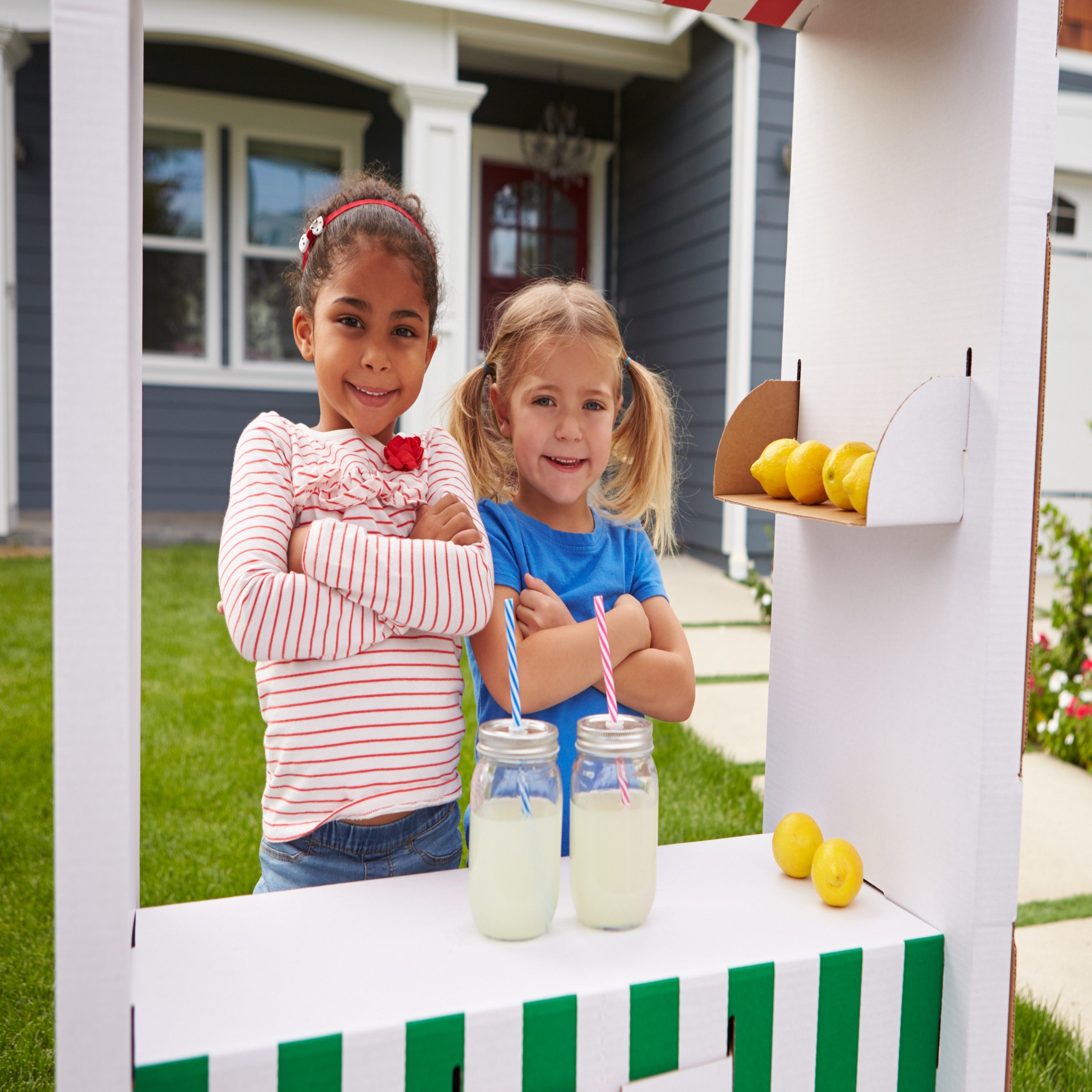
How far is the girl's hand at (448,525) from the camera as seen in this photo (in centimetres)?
116

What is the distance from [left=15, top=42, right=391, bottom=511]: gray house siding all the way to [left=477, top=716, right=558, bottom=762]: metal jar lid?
20.8ft

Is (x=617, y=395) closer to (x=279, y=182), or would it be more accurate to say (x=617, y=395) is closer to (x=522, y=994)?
(x=522, y=994)

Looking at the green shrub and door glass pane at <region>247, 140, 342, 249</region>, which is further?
door glass pane at <region>247, 140, 342, 249</region>

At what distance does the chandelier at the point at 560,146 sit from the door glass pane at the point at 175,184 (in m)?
2.42

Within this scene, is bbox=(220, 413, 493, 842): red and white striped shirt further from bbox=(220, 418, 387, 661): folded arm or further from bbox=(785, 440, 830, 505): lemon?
bbox=(785, 440, 830, 505): lemon

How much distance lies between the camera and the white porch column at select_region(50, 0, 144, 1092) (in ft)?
2.51

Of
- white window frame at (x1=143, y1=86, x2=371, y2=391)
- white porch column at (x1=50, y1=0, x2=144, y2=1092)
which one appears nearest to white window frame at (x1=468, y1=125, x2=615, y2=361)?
white window frame at (x1=143, y1=86, x2=371, y2=391)

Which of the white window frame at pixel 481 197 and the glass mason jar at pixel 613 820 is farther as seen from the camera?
the white window frame at pixel 481 197

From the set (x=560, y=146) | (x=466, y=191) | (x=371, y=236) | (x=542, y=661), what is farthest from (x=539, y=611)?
(x=560, y=146)

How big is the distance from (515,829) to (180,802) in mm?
1979

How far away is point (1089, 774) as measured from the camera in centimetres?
300

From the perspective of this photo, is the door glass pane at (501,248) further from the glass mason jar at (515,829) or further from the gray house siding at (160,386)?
the glass mason jar at (515,829)

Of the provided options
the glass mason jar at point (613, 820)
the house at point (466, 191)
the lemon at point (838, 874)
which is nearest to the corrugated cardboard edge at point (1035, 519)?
the lemon at point (838, 874)

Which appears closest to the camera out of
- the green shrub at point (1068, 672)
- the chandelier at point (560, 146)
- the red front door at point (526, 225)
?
the green shrub at point (1068, 672)
